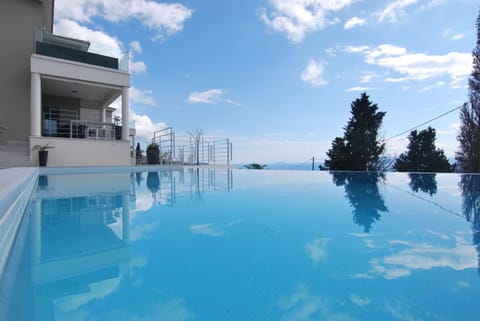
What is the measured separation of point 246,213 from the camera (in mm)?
2137

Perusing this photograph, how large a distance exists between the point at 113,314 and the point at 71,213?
1568mm

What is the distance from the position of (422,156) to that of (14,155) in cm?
1440

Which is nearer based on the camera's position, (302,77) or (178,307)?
(178,307)

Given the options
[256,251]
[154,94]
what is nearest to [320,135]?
[154,94]

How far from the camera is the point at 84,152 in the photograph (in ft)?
20.2

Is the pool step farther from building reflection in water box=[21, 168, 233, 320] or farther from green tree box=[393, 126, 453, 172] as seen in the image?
green tree box=[393, 126, 453, 172]

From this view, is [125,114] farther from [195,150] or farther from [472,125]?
[472,125]

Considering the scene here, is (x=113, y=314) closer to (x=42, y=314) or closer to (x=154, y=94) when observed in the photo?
(x=42, y=314)

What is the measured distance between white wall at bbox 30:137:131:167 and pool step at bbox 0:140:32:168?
17cm

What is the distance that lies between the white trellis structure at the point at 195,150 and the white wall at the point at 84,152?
1640 millimetres

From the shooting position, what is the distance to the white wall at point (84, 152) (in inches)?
226

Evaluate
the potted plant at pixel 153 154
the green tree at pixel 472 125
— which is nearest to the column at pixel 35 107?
the potted plant at pixel 153 154

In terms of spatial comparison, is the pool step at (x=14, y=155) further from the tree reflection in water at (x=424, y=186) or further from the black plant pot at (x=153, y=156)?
the tree reflection in water at (x=424, y=186)

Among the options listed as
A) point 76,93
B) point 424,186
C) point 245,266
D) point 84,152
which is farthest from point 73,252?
point 76,93
